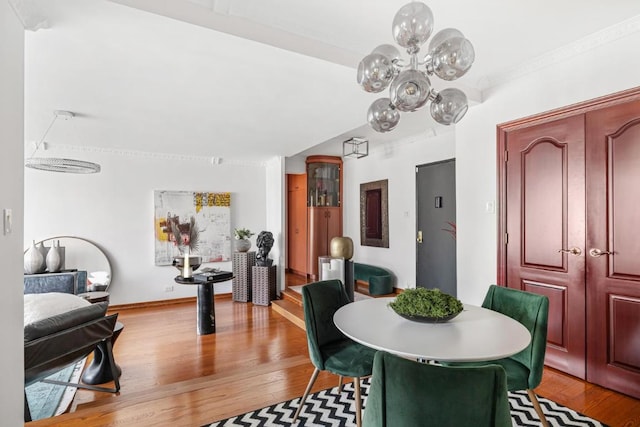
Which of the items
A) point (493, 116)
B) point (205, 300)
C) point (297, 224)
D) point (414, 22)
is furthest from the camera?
point (297, 224)

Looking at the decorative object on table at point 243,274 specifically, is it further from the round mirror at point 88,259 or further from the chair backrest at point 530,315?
the chair backrest at point 530,315

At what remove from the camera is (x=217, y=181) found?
5855 millimetres

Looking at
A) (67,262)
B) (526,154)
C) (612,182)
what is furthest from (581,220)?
(67,262)

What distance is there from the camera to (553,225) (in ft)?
8.52

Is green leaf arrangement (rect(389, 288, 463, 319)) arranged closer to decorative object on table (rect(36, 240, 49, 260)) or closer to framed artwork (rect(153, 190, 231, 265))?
framed artwork (rect(153, 190, 231, 265))

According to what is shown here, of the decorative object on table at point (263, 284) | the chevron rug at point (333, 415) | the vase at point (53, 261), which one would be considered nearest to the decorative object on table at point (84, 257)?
the vase at point (53, 261)

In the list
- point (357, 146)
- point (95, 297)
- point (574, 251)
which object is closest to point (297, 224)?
point (357, 146)

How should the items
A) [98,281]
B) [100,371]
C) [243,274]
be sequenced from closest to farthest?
[100,371] < [98,281] < [243,274]

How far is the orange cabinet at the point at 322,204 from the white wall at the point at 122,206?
1559 mm

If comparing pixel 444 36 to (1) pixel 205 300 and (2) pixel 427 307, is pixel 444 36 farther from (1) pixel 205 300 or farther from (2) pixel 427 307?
(1) pixel 205 300

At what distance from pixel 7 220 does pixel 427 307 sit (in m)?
1.99

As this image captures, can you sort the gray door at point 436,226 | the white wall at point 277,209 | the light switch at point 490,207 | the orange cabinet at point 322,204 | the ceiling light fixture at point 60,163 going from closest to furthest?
the light switch at point 490,207
the ceiling light fixture at point 60,163
the gray door at point 436,226
the white wall at point 277,209
the orange cabinet at point 322,204

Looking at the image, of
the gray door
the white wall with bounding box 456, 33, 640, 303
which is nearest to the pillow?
the white wall with bounding box 456, 33, 640, 303

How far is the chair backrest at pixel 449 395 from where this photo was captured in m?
0.97
